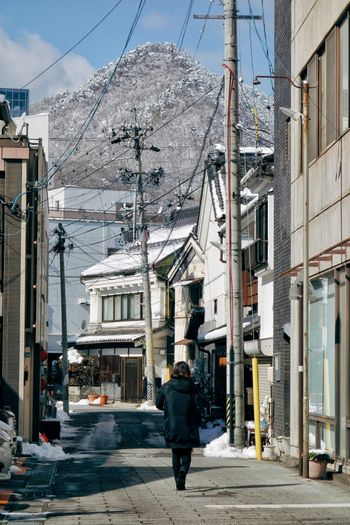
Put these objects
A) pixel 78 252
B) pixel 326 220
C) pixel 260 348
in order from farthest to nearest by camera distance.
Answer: pixel 78 252, pixel 260 348, pixel 326 220

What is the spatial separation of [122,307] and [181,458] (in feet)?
186

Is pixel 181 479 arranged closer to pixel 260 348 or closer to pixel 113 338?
pixel 260 348

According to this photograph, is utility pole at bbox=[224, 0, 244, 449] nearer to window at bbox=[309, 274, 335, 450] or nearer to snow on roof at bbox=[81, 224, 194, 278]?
window at bbox=[309, 274, 335, 450]

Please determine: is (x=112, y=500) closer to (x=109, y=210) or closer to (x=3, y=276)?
(x=3, y=276)

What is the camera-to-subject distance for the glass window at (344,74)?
18578 mm

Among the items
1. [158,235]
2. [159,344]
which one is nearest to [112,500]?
[159,344]

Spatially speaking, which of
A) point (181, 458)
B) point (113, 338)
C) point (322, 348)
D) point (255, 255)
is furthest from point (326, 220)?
point (113, 338)

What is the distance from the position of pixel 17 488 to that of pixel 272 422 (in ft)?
33.9

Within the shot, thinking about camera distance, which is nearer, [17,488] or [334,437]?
[17,488]

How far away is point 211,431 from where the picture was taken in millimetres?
34688

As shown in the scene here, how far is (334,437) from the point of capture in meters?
19.6

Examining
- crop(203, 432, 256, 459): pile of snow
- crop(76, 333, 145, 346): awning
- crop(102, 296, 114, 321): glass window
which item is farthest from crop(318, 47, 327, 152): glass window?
crop(102, 296, 114, 321): glass window

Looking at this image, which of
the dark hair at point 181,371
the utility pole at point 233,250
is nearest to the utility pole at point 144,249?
Answer: the utility pole at point 233,250

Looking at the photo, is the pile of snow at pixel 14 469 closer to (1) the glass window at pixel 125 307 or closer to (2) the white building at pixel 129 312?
(2) the white building at pixel 129 312
